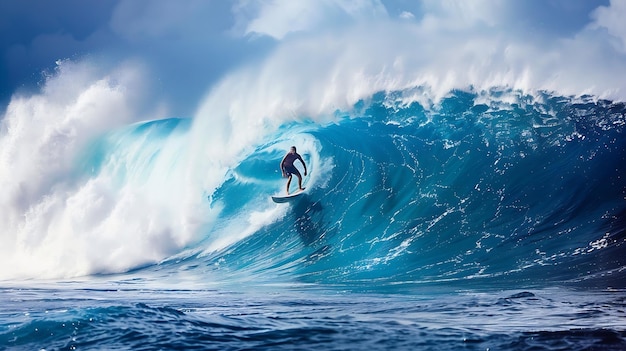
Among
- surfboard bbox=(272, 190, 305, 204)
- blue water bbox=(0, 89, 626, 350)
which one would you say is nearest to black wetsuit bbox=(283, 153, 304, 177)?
surfboard bbox=(272, 190, 305, 204)

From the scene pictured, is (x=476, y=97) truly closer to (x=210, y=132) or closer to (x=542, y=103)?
(x=542, y=103)

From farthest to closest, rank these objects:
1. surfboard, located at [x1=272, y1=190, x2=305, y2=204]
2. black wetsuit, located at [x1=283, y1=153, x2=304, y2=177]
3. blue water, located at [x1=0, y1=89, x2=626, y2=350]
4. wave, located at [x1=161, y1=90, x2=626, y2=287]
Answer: surfboard, located at [x1=272, y1=190, x2=305, y2=204]
black wetsuit, located at [x1=283, y1=153, x2=304, y2=177]
wave, located at [x1=161, y1=90, x2=626, y2=287]
blue water, located at [x1=0, y1=89, x2=626, y2=350]

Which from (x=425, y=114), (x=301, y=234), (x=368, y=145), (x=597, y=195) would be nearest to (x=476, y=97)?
(x=425, y=114)

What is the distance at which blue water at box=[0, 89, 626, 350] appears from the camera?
9.32ft

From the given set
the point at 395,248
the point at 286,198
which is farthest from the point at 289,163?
the point at 395,248

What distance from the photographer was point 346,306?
3.90 meters

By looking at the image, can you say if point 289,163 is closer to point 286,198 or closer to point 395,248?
point 286,198

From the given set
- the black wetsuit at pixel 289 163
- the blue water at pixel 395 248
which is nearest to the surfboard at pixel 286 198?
the blue water at pixel 395 248

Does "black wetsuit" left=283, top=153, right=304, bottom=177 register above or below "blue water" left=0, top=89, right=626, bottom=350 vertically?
→ above

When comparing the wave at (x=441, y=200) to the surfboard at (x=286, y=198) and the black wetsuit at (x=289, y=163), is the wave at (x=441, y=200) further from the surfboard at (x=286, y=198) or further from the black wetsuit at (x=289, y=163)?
the black wetsuit at (x=289, y=163)

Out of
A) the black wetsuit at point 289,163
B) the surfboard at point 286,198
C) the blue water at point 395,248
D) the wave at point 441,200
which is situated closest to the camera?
the blue water at point 395,248

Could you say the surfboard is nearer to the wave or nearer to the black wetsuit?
the wave

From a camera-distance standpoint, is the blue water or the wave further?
the wave

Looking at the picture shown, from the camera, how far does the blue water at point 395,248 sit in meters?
2.84
